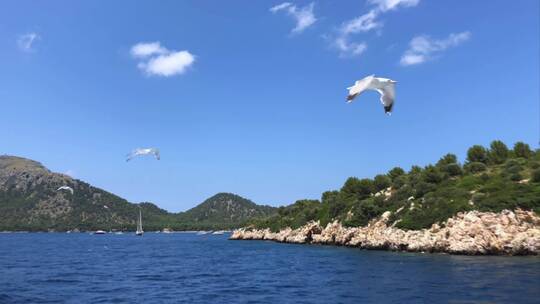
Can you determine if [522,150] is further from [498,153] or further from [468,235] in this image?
[468,235]

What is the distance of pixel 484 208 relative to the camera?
185ft

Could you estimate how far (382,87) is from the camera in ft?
61.2

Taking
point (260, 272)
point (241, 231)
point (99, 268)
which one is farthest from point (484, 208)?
point (241, 231)

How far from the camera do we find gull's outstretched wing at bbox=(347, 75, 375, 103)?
1644 cm

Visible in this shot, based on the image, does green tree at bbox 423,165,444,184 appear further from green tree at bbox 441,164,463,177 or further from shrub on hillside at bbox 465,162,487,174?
shrub on hillside at bbox 465,162,487,174

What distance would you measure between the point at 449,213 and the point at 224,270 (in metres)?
28.6

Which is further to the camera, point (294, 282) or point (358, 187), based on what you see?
point (358, 187)

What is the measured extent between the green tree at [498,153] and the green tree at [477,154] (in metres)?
0.89

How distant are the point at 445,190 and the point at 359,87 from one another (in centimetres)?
5628

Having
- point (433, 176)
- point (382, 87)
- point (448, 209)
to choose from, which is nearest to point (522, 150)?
point (433, 176)

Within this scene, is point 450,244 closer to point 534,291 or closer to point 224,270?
point 224,270

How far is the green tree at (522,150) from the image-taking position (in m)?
79.4

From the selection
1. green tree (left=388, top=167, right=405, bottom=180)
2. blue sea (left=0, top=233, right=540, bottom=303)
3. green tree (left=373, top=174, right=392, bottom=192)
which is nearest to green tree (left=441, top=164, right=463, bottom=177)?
green tree (left=373, top=174, right=392, bottom=192)

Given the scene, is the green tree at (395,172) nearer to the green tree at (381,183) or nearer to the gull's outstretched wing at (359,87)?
the green tree at (381,183)
